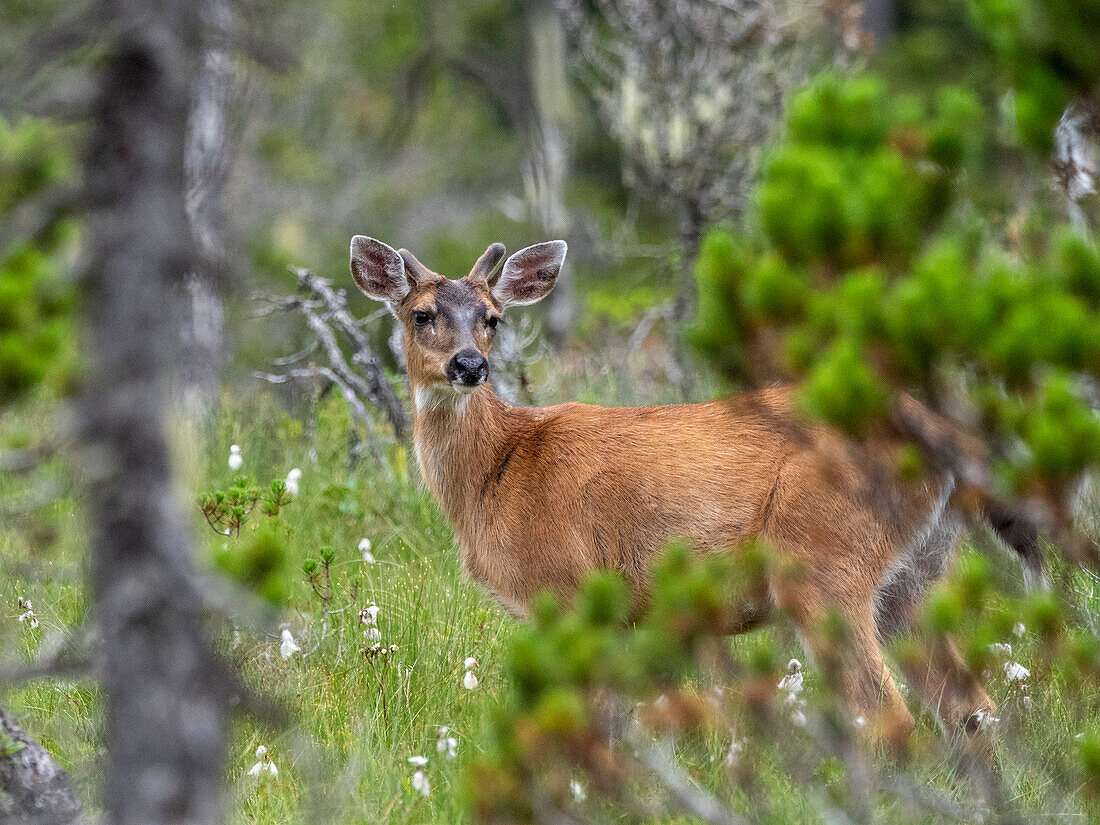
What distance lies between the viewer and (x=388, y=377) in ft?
23.6

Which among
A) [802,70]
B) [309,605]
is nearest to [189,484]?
[309,605]

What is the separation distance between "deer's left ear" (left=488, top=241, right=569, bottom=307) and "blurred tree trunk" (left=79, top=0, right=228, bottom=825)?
3.87 metres

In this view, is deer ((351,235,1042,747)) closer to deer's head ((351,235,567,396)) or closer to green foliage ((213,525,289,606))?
deer's head ((351,235,567,396))

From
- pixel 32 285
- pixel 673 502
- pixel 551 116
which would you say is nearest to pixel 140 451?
pixel 32 285

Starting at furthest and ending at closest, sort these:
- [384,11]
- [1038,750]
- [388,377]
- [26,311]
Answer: [384,11]
[388,377]
[1038,750]
[26,311]

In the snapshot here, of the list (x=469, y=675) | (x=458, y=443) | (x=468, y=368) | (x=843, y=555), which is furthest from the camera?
(x=458, y=443)

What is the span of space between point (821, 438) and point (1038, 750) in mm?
1367

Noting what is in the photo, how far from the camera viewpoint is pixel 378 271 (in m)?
6.01

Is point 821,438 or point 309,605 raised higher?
point 821,438

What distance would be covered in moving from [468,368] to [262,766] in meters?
2.06

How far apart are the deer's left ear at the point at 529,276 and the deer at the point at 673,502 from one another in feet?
0.82

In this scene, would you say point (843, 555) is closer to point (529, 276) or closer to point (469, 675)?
point (469, 675)

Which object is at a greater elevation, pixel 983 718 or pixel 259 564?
pixel 259 564

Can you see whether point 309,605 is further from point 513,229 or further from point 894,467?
point 513,229
